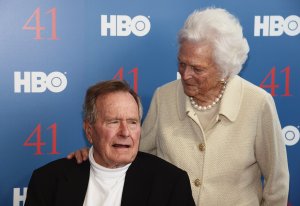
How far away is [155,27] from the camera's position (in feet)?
8.93

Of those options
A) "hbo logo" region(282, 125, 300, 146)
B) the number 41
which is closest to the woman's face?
the number 41

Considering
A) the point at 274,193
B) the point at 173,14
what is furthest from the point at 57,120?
the point at 274,193

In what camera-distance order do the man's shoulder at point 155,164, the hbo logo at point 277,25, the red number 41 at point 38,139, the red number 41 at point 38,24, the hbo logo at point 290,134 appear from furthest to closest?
the hbo logo at point 290,134 → the hbo logo at point 277,25 → the red number 41 at point 38,139 → the red number 41 at point 38,24 → the man's shoulder at point 155,164

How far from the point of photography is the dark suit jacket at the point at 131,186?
203cm

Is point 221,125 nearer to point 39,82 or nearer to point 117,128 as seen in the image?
point 117,128

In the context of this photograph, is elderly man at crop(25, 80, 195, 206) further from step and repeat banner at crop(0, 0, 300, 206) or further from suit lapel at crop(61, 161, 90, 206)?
step and repeat banner at crop(0, 0, 300, 206)

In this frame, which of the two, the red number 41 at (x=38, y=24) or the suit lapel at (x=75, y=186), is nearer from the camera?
the suit lapel at (x=75, y=186)

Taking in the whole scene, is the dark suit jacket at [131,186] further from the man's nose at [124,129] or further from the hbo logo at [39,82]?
the hbo logo at [39,82]

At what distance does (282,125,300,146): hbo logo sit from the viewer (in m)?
2.94

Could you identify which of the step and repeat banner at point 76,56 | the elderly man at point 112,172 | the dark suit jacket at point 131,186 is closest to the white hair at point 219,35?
the elderly man at point 112,172

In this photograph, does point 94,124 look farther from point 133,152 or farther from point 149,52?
point 149,52

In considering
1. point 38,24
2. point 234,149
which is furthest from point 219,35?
point 38,24

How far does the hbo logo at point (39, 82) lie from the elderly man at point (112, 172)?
0.61m

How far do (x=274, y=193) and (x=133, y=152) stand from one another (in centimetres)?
71
